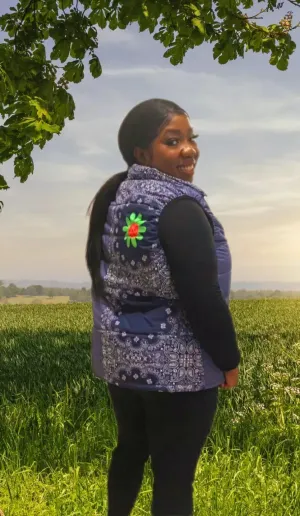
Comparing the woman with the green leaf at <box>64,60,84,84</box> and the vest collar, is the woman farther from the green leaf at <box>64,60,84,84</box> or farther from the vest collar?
the green leaf at <box>64,60,84,84</box>

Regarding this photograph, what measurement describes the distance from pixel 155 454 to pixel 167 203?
1116 mm

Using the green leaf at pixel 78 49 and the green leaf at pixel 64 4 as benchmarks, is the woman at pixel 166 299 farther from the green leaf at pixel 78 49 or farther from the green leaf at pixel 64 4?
the green leaf at pixel 64 4

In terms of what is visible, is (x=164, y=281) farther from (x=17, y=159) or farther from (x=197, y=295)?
(x=17, y=159)

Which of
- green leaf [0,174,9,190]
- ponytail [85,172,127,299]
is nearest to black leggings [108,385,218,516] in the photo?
ponytail [85,172,127,299]

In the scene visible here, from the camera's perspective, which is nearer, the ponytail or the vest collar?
the vest collar

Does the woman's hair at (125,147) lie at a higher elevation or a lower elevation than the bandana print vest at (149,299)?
higher

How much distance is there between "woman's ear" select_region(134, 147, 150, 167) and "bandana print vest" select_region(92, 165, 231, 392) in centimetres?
5

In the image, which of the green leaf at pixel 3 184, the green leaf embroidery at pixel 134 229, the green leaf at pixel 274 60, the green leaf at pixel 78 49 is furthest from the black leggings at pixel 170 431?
the green leaf at pixel 274 60

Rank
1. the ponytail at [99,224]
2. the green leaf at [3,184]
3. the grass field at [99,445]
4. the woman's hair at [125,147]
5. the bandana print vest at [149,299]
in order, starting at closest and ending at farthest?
the bandana print vest at [149,299] → the woman's hair at [125,147] → the ponytail at [99,224] → the grass field at [99,445] → the green leaf at [3,184]

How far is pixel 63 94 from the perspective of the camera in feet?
21.7

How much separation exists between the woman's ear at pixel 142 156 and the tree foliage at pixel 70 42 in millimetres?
2473

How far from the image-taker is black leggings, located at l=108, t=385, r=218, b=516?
2670mm

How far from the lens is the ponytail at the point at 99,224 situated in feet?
9.68

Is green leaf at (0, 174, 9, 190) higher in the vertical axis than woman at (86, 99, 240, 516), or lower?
higher
